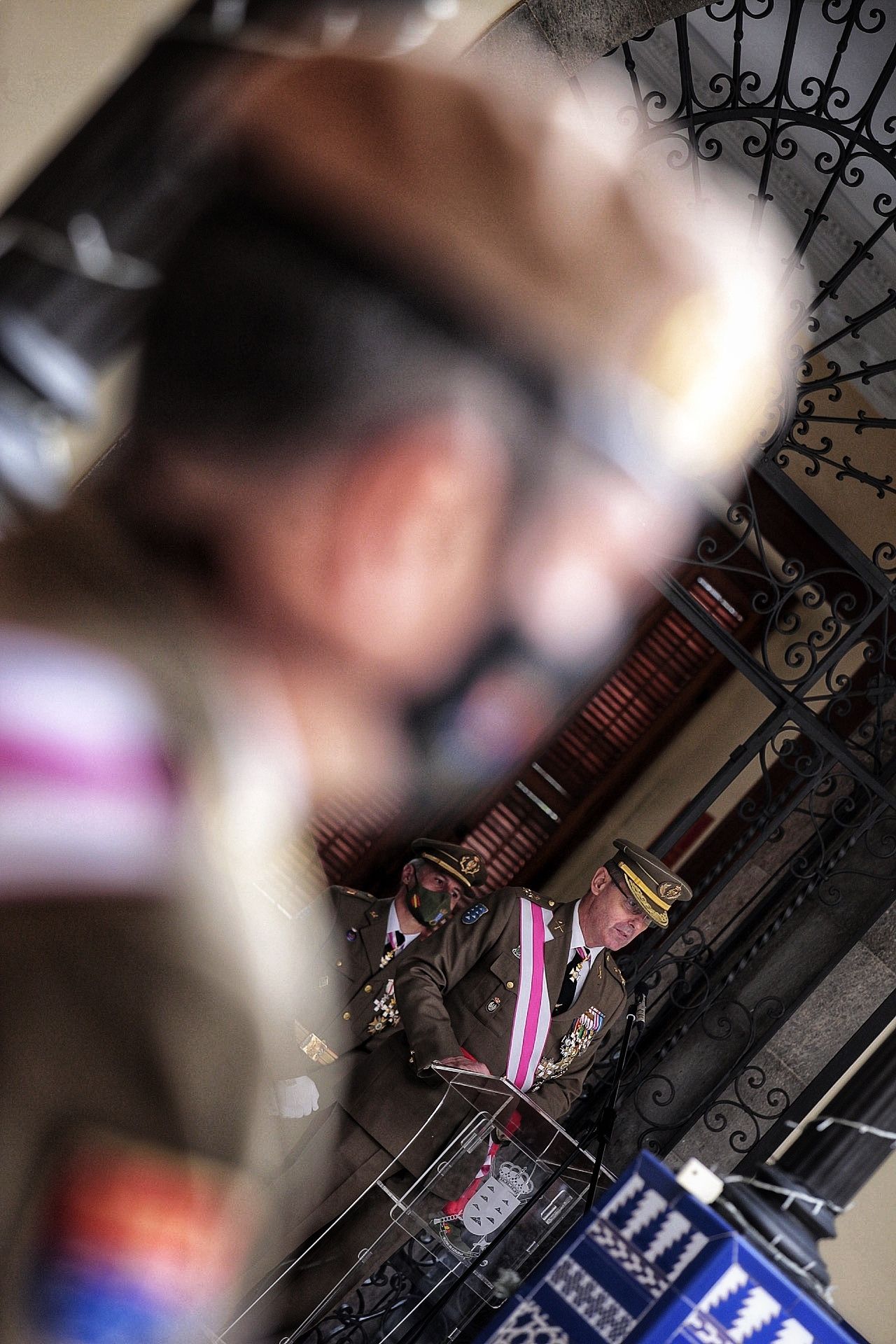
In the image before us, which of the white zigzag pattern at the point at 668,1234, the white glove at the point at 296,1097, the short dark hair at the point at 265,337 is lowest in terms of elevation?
the white zigzag pattern at the point at 668,1234

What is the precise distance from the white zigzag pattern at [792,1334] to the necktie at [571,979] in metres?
1.24

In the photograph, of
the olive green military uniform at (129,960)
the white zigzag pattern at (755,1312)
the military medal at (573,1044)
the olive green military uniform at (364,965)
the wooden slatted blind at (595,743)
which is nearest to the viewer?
the olive green military uniform at (129,960)

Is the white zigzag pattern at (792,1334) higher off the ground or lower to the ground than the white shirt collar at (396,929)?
higher

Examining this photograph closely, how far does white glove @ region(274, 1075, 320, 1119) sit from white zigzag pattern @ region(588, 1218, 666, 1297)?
3.17 ft

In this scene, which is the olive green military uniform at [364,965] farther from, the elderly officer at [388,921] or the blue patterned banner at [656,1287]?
the blue patterned banner at [656,1287]

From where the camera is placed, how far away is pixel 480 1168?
135cm

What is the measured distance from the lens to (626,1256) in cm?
126

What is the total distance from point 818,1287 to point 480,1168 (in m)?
0.42

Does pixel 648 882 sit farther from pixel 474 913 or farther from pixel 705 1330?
pixel 705 1330

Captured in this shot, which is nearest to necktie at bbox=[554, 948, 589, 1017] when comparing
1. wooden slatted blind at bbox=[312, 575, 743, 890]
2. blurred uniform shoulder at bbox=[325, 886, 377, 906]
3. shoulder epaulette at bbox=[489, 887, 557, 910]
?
shoulder epaulette at bbox=[489, 887, 557, 910]

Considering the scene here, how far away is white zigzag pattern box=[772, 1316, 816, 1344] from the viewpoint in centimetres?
110

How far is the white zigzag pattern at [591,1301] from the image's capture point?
124cm

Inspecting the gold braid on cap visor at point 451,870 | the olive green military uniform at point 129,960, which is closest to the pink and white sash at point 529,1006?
the gold braid on cap visor at point 451,870

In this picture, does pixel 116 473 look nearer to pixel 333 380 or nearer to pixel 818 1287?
pixel 333 380
